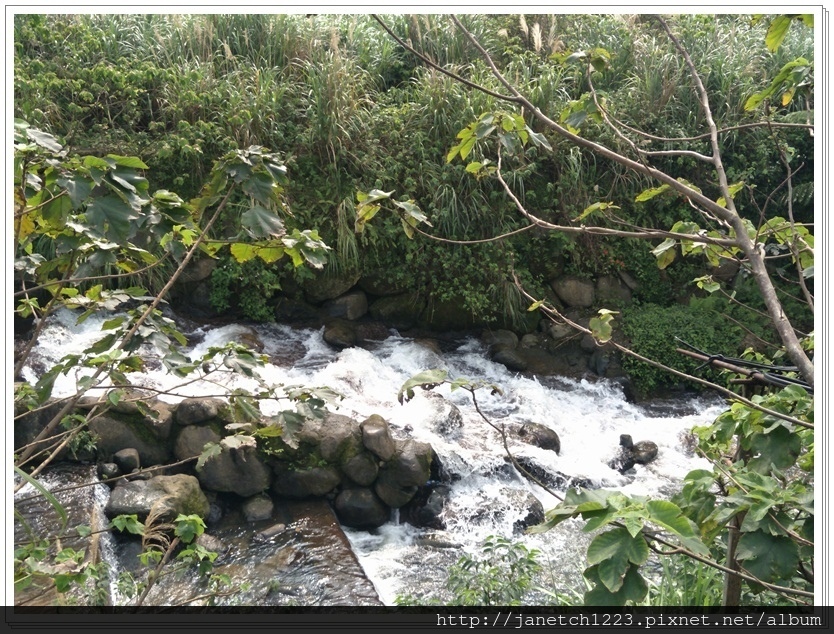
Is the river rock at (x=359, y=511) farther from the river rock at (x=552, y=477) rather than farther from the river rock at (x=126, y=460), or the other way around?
the river rock at (x=126, y=460)

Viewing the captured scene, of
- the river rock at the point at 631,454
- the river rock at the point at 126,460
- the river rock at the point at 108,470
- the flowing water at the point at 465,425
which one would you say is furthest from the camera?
the river rock at the point at 631,454

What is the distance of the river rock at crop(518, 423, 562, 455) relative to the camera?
208 inches

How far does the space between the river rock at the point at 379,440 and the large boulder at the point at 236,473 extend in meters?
0.65

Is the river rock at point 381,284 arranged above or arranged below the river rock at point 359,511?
above

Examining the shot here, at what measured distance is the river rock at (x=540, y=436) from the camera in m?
5.28

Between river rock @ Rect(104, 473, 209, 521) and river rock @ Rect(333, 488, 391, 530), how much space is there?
804mm

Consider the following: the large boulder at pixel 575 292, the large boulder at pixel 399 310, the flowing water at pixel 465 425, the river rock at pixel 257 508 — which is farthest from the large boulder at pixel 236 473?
the large boulder at pixel 575 292

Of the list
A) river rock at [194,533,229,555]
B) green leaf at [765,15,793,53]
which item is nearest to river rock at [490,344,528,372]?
river rock at [194,533,229,555]

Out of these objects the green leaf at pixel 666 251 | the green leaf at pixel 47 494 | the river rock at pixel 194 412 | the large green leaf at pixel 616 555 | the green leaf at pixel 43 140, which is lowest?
the river rock at pixel 194 412

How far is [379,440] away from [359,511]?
44 centimetres

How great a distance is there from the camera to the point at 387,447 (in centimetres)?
461
